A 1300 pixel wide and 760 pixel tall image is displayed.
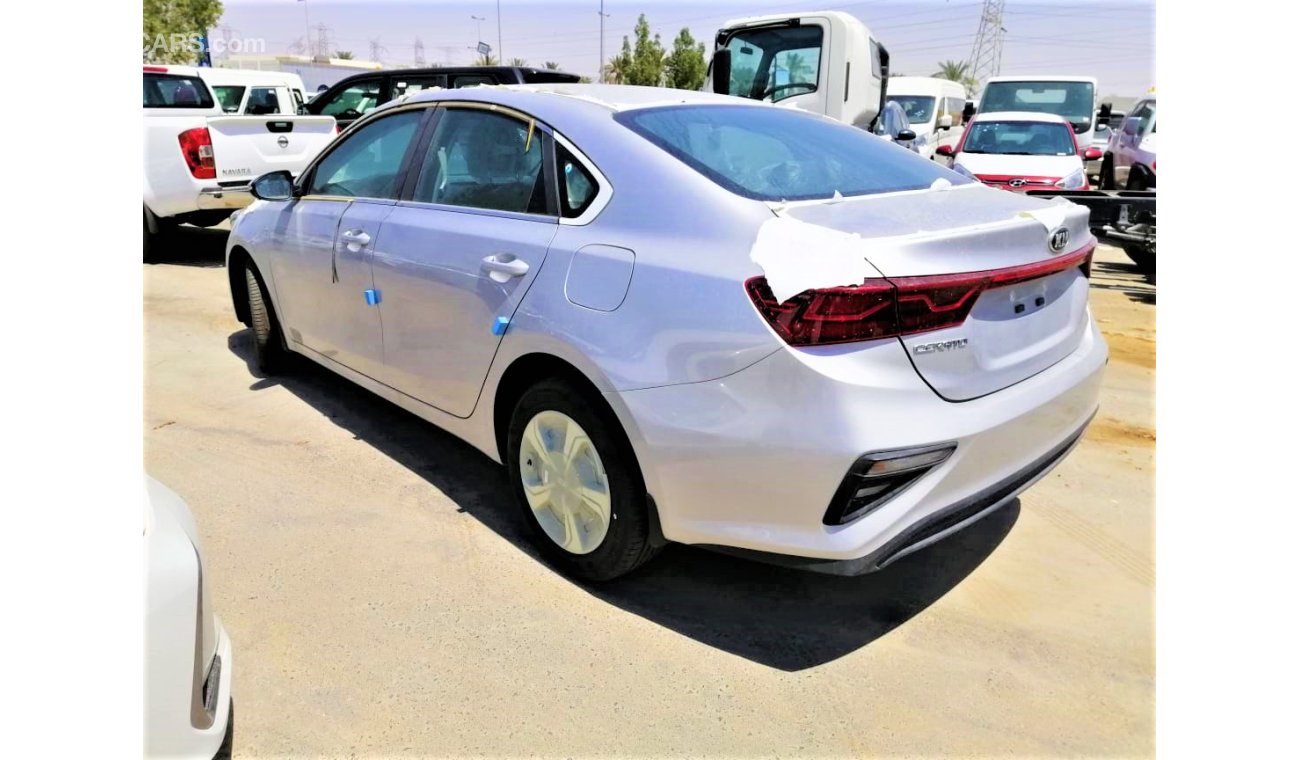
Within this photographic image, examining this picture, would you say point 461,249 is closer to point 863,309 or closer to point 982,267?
point 863,309

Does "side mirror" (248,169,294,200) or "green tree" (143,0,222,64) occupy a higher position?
"green tree" (143,0,222,64)

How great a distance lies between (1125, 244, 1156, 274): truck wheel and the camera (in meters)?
8.07

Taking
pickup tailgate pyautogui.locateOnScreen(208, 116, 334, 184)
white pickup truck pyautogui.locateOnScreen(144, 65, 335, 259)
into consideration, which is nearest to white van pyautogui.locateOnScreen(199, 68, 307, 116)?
white pickup truck pyautogui.locateOnScreen(144, 65, 335, 259)

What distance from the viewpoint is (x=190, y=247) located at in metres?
9.62

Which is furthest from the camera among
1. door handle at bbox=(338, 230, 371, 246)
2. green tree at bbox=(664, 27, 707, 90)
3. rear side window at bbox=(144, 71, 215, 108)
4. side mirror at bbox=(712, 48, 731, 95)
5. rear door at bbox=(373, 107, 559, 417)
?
green tree at bbox=(664, 27, 707, 90)

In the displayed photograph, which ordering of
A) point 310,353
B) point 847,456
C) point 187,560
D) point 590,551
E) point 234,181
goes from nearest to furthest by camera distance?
point 187,560, point 847,456, point 590,551, point 310,353, point 234,181

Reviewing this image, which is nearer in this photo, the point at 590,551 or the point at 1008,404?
the point at 1008,404

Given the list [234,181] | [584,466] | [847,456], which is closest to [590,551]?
[584,466]

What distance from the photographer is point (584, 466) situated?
8.99 feet

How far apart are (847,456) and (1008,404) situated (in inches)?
22.7

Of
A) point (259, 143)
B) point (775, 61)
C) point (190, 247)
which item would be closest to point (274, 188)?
point (259, 143)

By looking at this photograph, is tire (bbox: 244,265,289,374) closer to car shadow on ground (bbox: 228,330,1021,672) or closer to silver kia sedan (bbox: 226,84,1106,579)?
silver kia sedan (bbox: 226,84,1106,579)

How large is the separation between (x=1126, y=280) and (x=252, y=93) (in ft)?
38.9

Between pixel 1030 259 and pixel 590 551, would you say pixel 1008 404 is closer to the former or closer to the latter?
pixel 1030 259
